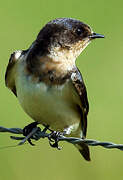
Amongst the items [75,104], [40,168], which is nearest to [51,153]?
[40,168]

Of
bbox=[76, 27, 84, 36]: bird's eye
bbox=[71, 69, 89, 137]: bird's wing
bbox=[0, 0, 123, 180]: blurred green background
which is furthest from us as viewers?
bbox=[0, 0, 123, 180]: blurred green background

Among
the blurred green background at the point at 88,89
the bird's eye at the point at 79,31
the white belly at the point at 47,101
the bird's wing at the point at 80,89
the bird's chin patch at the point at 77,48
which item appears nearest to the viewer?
the white belly at the point at 47,101

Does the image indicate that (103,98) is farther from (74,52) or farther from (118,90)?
(74,52)

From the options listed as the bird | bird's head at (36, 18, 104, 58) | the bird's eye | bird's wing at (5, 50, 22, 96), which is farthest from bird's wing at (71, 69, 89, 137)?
bird's wing at (5, 50, 22, 96)

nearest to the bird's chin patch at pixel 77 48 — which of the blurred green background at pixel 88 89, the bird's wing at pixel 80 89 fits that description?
the bird's wing at pixel 80 89

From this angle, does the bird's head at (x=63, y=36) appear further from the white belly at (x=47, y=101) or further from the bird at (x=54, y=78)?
the white belly at (x=47, y=101)

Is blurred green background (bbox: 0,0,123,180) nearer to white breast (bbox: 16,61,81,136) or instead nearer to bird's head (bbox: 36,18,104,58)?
white breast (bbox: 16,61,81,136)

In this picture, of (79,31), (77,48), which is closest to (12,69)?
(77,48)

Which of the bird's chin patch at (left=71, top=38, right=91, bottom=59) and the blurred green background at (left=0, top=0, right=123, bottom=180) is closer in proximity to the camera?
the bird's chin patch at (left=71, top=38, right=91, bottom=59)
